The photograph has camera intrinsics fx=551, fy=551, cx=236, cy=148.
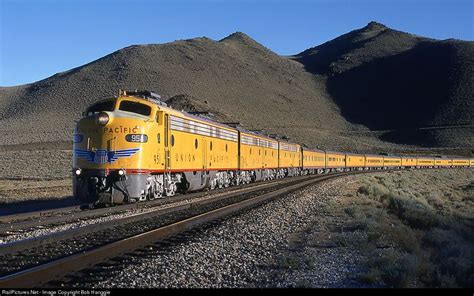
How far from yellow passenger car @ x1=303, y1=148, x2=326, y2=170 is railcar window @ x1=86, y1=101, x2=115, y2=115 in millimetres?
43499

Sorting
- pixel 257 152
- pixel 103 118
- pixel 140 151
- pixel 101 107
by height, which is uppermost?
pixel 101 107

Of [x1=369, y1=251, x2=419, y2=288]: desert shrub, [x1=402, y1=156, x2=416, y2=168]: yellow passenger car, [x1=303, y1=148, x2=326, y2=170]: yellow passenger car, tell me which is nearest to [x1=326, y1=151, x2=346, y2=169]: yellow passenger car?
[x1=303, y1=148, x2=326, y2=170]: yellow passenger car

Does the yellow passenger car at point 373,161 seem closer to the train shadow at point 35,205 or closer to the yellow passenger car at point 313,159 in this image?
the yellow passenger car at point 313,159

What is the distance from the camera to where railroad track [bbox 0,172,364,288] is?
8.12 meters

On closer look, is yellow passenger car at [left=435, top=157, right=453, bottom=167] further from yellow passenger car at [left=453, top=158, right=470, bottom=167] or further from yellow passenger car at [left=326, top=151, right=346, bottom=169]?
yellow passenger car at [left=326, top=151, right=346, bottom=169]

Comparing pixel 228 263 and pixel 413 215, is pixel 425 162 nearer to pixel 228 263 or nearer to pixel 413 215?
pixel 413 215

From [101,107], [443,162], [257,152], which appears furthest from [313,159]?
[101,107]

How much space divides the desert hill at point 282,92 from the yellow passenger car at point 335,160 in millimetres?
30249

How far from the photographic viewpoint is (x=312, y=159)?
212ft

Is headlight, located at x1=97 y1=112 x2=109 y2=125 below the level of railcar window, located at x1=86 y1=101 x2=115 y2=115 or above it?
below

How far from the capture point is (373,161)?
8100cm

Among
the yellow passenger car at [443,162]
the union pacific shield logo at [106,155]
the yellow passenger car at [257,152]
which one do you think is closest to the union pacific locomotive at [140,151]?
the union pacific shield logo at [106,155]

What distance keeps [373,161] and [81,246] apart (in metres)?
73.6

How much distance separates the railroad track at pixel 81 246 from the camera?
26.7 feet
